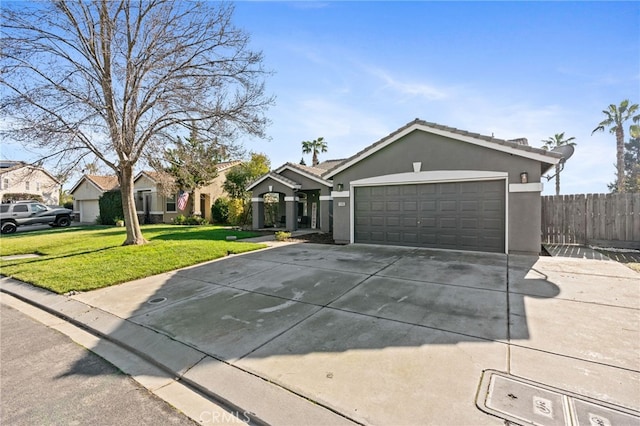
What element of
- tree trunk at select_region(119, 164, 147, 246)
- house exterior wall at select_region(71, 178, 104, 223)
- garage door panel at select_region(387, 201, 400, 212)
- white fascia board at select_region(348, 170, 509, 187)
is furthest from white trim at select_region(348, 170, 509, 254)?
house exterior wall at select_region(71, 178, 104, 223)

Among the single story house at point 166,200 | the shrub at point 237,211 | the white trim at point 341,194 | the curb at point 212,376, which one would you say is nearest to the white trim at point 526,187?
the white trim at point 341,194

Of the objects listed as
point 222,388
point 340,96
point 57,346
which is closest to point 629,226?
point 340,96

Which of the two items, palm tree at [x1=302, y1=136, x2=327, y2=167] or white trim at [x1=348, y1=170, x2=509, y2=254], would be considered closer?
white trim at [x1=348, y1=170, x2=509, y2=254]

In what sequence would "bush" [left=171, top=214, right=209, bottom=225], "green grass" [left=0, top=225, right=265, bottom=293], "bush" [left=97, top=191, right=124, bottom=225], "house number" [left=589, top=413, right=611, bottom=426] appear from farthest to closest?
"bush" [left=97, top=191, right=124, bottom=225]
"bush" [left=171, top=214, right=209, bottom=225]
"green grass" [left=0, top=225, right=265, bottom=293]
"house number" [left=589, top=413, right=611, bottom=426]

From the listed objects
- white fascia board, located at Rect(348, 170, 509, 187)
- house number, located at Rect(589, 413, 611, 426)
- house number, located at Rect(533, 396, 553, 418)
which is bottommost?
house number, located at Rect(589, 413, 611, 426)

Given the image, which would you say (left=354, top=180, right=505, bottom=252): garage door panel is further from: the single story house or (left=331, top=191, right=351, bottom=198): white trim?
the single story house

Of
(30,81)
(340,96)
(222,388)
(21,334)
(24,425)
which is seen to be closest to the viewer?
(24,425)

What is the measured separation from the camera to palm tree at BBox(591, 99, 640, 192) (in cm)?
2603

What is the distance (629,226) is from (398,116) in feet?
28.4

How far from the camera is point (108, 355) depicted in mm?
3791

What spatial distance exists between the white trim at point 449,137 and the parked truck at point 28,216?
22.9 metres

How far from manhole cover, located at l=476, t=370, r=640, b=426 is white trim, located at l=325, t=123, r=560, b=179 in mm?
7768

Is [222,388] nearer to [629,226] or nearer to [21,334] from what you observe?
[21,334]

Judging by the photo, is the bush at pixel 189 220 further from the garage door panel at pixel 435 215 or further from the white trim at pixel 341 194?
the garage door panel at pixel 435 215
